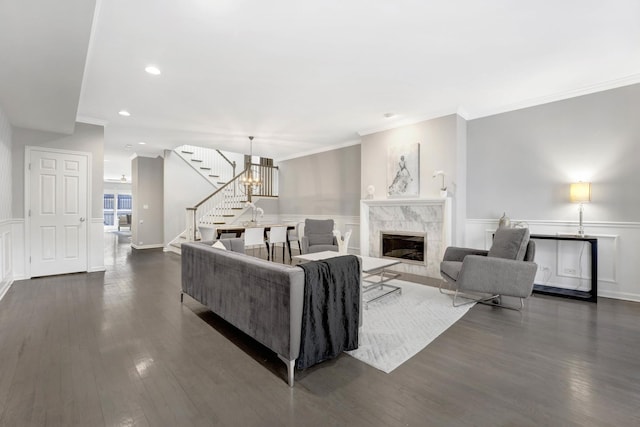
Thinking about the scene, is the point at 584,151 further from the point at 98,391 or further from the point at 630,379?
the point at 98,391

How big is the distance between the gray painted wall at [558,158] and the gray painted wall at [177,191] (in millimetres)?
7170

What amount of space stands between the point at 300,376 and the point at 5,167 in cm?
516

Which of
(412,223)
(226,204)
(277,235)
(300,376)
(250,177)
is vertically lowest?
(300,376)

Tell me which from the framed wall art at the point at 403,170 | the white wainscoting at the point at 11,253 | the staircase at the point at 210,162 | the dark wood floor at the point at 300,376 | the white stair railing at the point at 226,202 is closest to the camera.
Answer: the dark wood floor at the point at 300,376

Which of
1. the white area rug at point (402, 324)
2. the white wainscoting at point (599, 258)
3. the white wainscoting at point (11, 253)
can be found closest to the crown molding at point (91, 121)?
the white wainscoting at point (11, 253)

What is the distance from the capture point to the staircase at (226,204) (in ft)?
24.1

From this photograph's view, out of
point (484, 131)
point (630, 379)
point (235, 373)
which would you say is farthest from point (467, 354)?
point (484, 131)

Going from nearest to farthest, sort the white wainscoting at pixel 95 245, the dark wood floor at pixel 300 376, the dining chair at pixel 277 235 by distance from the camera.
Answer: the dark wood floor at pixel 300 376 → the white wainscoting at pixel 95 245 → the dining chair at pixel 277 235

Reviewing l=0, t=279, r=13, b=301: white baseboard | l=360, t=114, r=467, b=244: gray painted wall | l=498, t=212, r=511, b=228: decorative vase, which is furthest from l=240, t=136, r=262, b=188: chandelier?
l=498, t=212, r=511, b=228: decorative vase

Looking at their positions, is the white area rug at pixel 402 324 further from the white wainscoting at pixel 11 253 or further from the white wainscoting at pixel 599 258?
the white wainscoting at pixel 11 253

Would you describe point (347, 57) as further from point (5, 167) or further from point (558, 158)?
point (5, 167)

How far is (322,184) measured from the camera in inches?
296

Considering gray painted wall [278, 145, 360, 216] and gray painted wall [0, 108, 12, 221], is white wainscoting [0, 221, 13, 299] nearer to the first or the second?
gray painted wall [0, 108, 12, 221]

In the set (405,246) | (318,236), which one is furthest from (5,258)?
(405,246)
